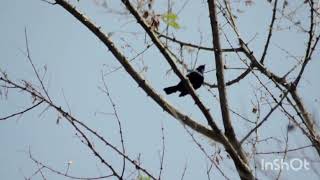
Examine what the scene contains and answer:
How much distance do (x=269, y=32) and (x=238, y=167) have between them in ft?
4.84

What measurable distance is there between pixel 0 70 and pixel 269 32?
7.05 ft

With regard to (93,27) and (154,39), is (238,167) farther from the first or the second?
(93,27)

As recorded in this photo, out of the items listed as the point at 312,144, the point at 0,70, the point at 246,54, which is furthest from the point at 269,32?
the point at 0,70

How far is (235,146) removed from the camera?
10.1ft

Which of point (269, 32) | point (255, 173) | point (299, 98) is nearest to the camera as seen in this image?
point (255, 173)

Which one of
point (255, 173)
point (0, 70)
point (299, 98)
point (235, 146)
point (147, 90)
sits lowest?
point (255, 173)

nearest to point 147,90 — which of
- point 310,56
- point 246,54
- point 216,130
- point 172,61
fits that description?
point 172,61

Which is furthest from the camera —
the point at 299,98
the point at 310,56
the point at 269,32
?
the point at 299,98

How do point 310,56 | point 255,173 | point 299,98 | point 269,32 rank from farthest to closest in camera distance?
point 299,98 < point 269,32 < point 310,56 < point 255,173

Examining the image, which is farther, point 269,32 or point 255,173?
point 269,32

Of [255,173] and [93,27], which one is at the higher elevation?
[93,27]

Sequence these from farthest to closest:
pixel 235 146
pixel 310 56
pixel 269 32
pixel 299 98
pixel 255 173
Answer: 1. pixel 299 98
2. pixel 269 32
3. pixel 310 56
4. pixel 235 146
5. pixel 255 173

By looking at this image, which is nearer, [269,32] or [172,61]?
[172,61]

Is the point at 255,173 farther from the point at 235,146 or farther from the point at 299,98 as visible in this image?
the point at 299,98
